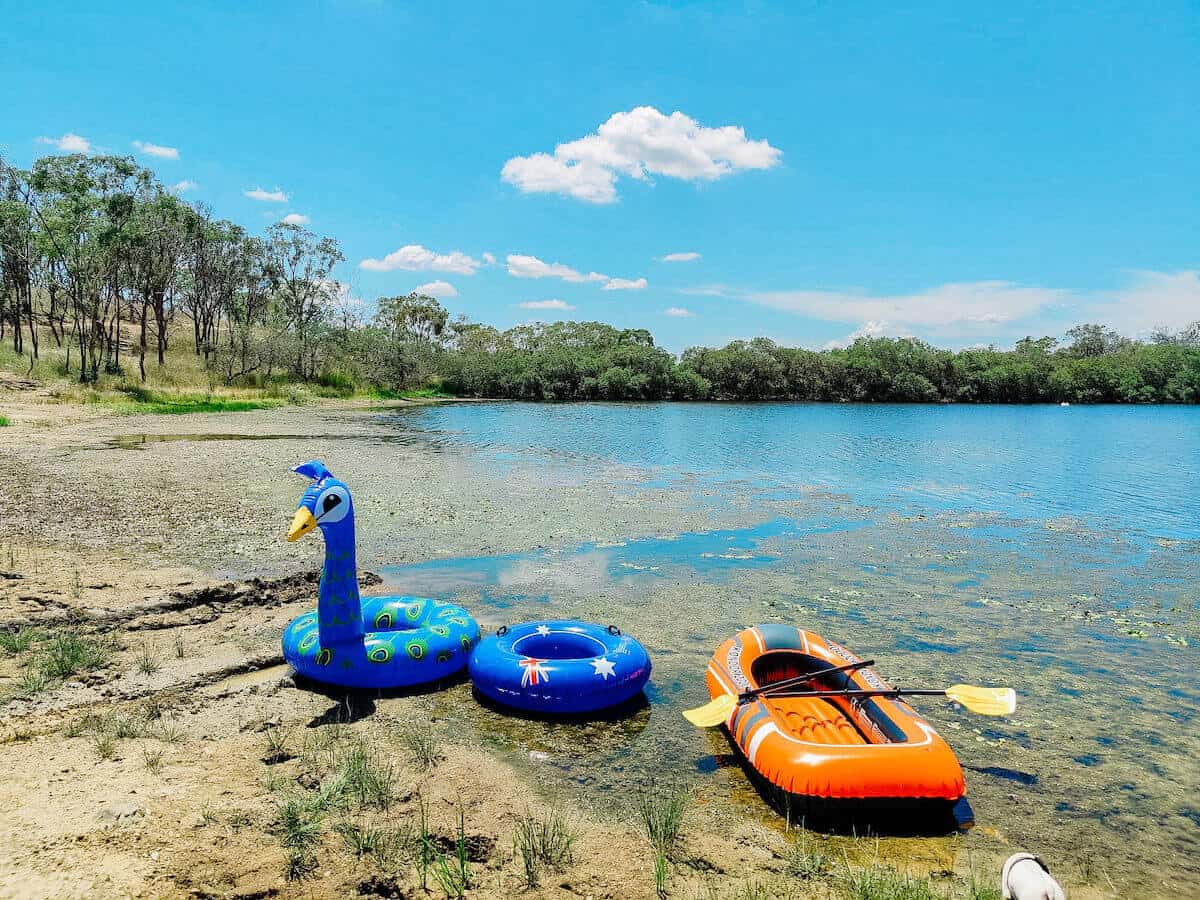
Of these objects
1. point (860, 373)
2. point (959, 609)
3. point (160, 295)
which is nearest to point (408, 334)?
point (160, 295)

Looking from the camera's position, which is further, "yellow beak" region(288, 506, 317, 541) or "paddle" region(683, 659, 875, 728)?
"yellow beak" region(288, 506, 317, 541)

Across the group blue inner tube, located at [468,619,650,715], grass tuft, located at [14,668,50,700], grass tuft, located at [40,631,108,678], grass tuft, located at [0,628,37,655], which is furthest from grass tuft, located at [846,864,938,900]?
Result: grass tuft, located at [0,628,37,655]

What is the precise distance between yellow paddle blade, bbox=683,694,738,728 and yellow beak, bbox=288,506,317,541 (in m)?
3.44

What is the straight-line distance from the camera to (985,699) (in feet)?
19.0

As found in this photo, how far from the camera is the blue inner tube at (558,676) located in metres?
6.08

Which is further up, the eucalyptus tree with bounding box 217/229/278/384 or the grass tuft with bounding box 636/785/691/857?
the eucalyptus tree with bounding box 217/229/278/384

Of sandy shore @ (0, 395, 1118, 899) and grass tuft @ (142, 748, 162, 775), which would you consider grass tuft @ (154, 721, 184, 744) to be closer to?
sandy shore @ (0, 395, 1118, 899)

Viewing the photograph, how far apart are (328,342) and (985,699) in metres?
56.6

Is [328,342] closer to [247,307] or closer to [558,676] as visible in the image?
[247,307]

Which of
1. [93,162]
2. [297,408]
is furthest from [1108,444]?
[93,162]

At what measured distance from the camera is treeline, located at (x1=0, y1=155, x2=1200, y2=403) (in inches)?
1438

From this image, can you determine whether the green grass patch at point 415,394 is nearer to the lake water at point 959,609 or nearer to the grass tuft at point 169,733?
the lake water at point 959,609

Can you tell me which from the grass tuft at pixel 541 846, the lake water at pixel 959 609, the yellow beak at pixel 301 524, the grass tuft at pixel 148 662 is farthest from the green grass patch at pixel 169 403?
the grass tuft at pixel 541 846

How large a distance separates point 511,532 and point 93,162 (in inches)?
1522
